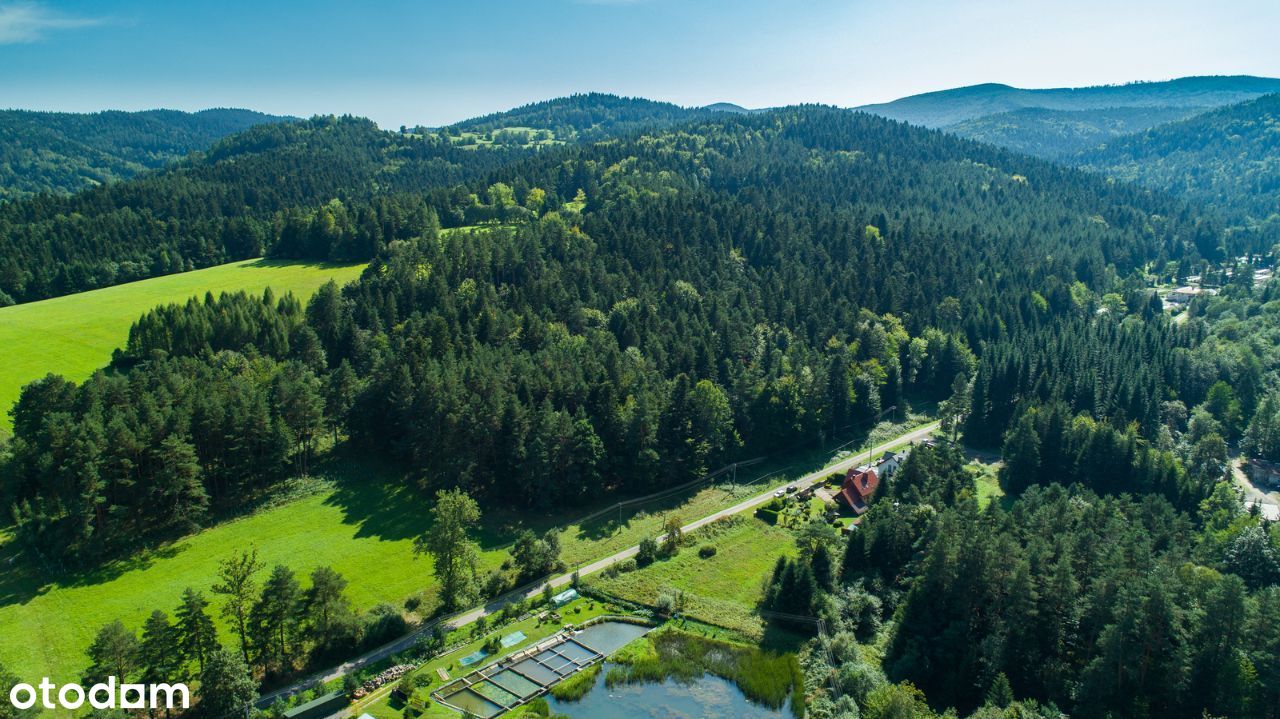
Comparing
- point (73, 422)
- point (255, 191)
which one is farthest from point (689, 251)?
point (255, 191)

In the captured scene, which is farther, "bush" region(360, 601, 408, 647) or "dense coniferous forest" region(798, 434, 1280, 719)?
"bush" region(360, 601, 408, 647)

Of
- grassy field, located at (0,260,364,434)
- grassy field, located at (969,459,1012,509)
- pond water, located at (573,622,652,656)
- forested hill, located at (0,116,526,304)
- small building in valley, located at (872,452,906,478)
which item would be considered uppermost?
forested hill, located at (0,116,526,304)

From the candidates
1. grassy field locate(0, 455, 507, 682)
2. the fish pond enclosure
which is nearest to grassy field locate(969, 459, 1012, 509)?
the fish pond enclosure

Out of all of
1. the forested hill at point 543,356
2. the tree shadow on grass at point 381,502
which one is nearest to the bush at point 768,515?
the forested hill at point 543,356

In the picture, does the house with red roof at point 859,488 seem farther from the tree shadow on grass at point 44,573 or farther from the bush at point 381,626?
the tree shadow on grass at point 44,573

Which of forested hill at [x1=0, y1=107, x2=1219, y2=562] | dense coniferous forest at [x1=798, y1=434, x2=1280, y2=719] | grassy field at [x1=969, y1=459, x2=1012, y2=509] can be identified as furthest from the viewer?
grassy field at [x1=969, y1=459, x2=1012, y2=509]

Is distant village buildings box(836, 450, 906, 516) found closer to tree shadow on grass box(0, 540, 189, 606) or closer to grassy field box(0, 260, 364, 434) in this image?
tree shadow on grass box(0, 540, 189, 606)

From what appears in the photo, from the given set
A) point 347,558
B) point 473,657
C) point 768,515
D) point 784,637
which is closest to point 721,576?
point 784,637

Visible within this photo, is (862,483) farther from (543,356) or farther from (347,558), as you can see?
(347,558)

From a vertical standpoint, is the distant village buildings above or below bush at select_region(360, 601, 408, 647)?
below
